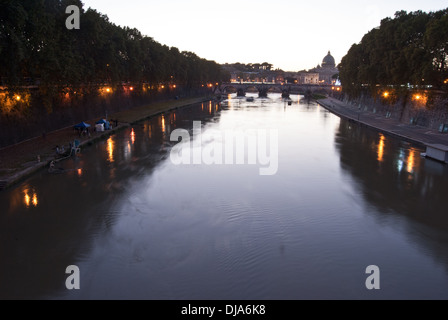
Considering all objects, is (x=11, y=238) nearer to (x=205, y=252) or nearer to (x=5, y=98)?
(x=205, y=252)

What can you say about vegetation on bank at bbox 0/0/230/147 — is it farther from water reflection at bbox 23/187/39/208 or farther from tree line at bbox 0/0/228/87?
water reflection at bbox 23/187/39/208

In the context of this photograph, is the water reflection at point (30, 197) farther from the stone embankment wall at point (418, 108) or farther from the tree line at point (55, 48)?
the stone embankment wall at point (418, 108)

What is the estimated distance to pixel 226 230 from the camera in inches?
539

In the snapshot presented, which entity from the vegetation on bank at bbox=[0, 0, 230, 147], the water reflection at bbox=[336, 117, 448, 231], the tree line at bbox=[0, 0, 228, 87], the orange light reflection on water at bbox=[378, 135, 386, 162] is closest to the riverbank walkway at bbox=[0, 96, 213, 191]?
the vegetation on bank at bbox=[0, 0, 230, 147]

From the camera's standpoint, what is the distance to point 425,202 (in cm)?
1761

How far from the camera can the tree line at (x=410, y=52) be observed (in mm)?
33344

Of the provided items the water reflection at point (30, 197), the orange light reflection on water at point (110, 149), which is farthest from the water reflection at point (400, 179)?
the orange light reflection on water at point (110, 149)

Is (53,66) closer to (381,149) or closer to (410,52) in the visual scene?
(381,149)

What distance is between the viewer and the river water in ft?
33.3

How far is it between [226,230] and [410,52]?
35.6 metres

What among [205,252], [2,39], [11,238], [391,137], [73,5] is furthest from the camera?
[391,137]

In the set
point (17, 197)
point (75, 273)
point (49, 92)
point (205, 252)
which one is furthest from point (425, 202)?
point (49, 92)

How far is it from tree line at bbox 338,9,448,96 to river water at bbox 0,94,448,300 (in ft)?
48.4
